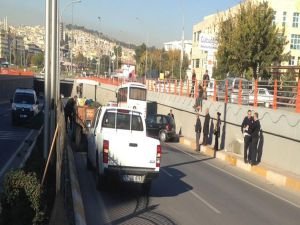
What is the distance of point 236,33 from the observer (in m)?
45.1

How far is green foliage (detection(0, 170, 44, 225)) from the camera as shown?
7.62 metres

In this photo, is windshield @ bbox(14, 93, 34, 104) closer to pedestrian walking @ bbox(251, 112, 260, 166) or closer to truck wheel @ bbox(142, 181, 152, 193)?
pedestrian walking @ bbox(251, 112, 260, 166)

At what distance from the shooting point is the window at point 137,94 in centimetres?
4409

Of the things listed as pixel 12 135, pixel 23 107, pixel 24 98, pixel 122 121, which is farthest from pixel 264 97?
pixel 24 98

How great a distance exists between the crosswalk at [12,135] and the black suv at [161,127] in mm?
7296

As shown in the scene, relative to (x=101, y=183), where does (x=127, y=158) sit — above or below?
above

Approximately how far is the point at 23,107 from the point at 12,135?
6.36 metres

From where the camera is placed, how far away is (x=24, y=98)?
115 feet

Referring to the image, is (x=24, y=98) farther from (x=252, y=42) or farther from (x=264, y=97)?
(x=252, y=42)

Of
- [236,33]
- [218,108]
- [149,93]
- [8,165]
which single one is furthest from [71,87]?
[8,165]

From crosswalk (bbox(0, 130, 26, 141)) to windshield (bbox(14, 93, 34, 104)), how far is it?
6.21 meters

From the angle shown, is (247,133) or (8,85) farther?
(8,85)

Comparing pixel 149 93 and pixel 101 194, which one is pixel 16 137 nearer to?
pixel 101 194

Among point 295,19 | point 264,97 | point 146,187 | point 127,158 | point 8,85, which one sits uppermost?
point 295,19
